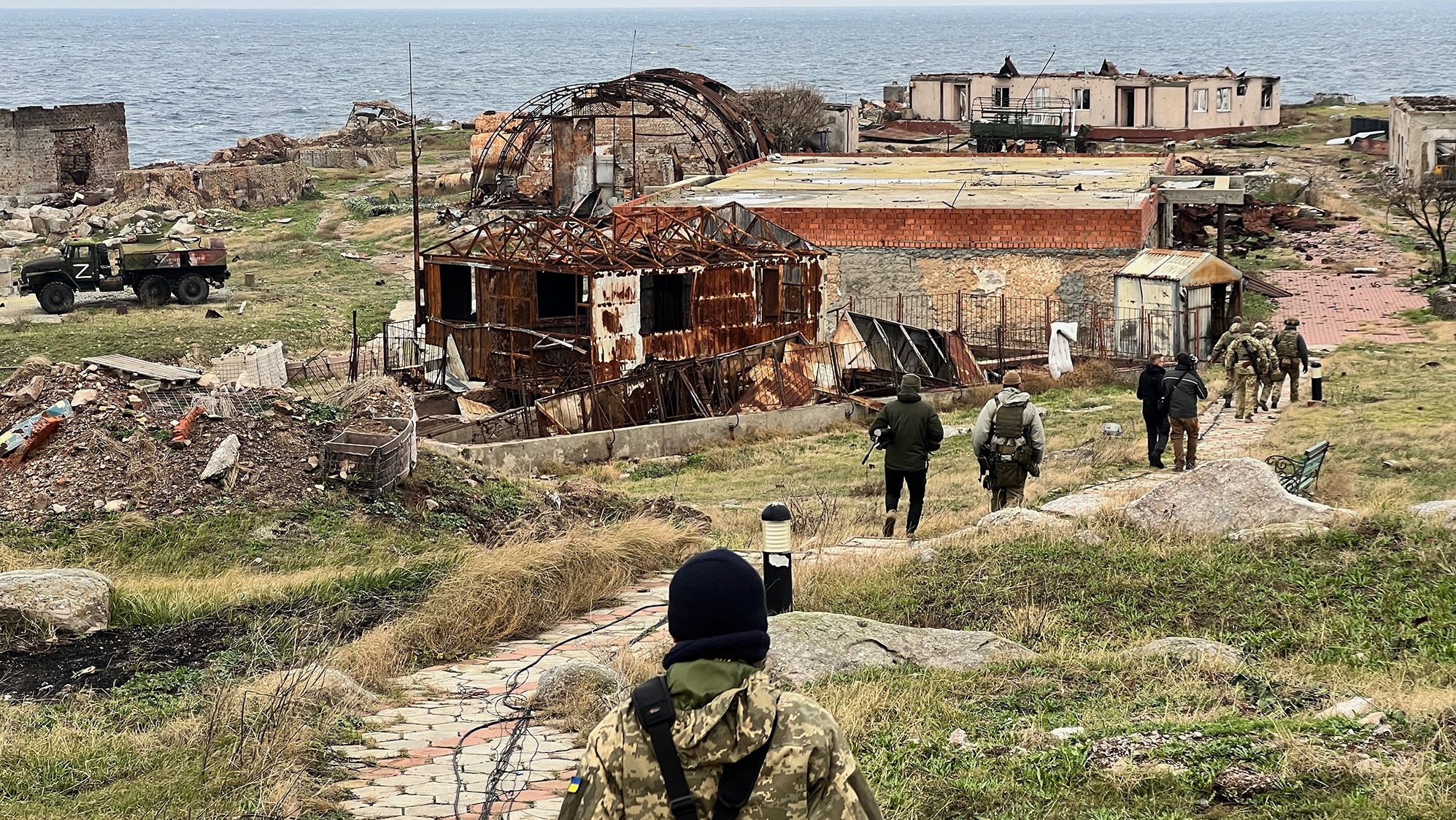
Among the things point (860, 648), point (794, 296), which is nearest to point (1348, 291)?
point (794, 296)

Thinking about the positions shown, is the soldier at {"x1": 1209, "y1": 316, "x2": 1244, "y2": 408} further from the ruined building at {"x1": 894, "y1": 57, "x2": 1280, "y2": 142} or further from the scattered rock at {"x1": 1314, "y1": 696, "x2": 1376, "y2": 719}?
the ruined building at {"x1": 894, "y1": 57, "x2": 1280, "y2": 142}

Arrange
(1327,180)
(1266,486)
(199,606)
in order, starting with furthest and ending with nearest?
(1327,180) → (1266,486) → (199,606)

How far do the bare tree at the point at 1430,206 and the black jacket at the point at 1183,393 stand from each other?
60.7 feet

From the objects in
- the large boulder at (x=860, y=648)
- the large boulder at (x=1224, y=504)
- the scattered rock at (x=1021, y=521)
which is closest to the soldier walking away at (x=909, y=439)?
the scattered rock at (x=1021, y=521)

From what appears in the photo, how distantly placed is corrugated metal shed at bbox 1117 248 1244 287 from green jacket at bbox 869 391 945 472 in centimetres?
1304

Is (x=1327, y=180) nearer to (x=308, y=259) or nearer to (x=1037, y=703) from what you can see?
(x=308, y=259)

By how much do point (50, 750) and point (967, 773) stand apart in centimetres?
394

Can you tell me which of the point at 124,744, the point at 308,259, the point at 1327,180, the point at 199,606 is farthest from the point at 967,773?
the point at 1327,180

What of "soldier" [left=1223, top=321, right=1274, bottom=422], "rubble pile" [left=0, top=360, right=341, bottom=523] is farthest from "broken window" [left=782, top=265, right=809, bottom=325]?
"rubble pile" [left=0, top=360, right=341, bottom=523]

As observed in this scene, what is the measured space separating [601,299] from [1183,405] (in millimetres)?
8817

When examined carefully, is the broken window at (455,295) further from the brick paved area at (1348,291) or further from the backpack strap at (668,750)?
the backpack strap at (668,750)

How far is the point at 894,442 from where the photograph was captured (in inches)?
495

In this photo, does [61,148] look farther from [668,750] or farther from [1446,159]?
[668,750]

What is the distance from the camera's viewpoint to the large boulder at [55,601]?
9.36 m
